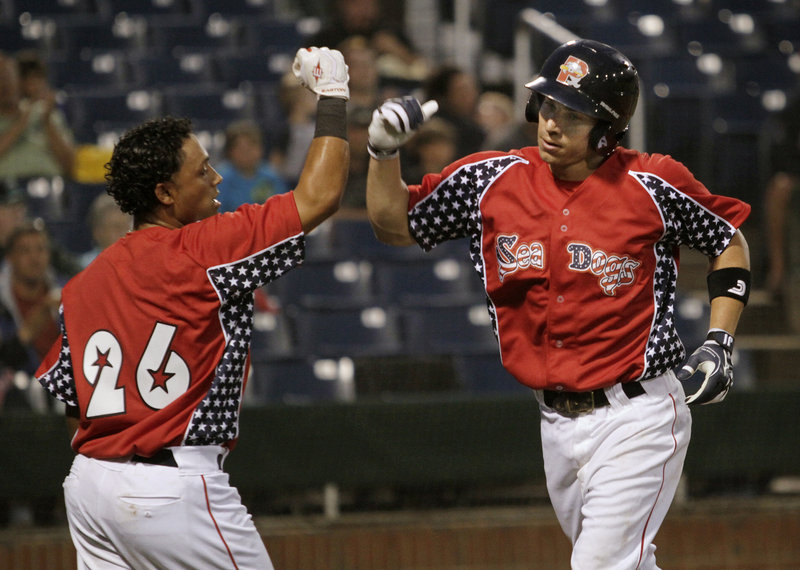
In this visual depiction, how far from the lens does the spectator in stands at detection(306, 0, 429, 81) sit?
788 centimetres

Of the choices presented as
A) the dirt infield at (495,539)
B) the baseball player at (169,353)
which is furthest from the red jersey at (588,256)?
the dirt infield at (495,539)

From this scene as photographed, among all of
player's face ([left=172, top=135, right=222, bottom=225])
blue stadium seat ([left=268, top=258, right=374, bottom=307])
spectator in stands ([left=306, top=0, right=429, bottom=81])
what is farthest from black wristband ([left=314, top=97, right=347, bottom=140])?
spectator in stands ([left=306, top=0, right=429, bottom=81])

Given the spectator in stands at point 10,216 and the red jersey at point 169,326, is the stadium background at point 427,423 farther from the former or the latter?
the red jersey at point 169,326

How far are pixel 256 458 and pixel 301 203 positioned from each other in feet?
9.17

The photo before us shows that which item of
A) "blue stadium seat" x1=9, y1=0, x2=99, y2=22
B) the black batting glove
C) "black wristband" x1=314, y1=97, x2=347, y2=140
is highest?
"blue stadium seat" x1=9, y1=0, x2=99, y2=22

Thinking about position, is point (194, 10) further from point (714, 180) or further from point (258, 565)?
point (258, 565)

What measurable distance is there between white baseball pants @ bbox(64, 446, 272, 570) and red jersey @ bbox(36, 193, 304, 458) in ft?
0.17

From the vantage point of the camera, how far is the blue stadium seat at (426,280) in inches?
250

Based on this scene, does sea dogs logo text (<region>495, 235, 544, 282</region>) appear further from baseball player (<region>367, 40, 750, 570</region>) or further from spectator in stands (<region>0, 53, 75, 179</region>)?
spectator in stands (<region>0, 53, 75, 179</region>)

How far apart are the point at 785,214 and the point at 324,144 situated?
15.1ft

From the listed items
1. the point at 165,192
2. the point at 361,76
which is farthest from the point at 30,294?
the point at 165,192

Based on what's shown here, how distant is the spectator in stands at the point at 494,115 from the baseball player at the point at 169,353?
4496 mm

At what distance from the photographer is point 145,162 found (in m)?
2.72

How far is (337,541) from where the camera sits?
5352 millimetres
